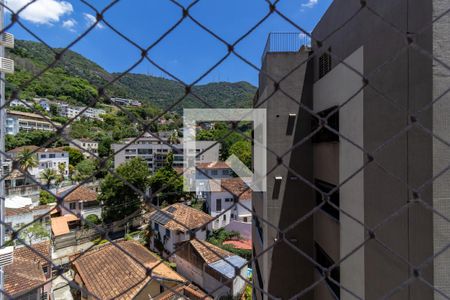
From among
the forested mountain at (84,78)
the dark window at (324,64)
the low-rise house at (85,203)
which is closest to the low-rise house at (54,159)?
the low-rise house at (85,203)

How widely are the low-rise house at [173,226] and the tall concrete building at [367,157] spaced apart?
5369 mm

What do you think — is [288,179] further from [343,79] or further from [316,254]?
[343,79]

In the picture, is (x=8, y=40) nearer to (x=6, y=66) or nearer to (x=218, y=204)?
(x=6, y=66)

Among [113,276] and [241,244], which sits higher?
[113,276]

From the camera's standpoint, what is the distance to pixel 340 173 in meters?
2.91

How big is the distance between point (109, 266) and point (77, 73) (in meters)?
6.22

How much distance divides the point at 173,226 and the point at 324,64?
28.8 feet

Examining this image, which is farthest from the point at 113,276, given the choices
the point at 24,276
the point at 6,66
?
the point at 6,66

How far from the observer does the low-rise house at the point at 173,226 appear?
30.6 ft

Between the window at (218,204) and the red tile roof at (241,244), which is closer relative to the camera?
the red tile roof at (241,244)

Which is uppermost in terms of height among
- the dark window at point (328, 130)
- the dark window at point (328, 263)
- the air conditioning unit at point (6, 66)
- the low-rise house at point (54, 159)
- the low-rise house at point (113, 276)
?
the air conditioning unit at point (6, 66)

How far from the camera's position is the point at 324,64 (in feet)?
11.4

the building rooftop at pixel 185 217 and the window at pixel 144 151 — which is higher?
the window at pixel 144 151

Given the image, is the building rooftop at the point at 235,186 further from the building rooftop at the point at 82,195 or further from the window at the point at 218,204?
the building rooftop at the point at 82,195
